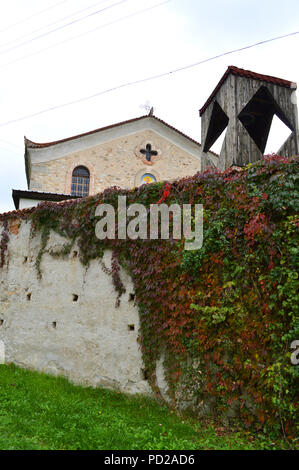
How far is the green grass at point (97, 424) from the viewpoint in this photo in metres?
3.51

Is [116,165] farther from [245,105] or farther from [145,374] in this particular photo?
[145,374]

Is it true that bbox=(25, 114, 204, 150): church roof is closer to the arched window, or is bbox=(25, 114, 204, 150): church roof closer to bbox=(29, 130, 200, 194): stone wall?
bbox=(29, 130, 200, 194): stone wall

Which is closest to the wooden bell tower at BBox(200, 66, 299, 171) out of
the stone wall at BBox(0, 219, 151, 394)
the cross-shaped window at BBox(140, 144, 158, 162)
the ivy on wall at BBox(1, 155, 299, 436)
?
Result: the ivy on wall at BBox(1, 155, 299, 436)

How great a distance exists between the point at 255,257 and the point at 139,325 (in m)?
2.13

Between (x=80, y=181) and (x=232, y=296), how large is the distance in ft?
37.5

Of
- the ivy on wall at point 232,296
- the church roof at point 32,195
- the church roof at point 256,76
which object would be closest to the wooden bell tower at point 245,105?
the church roof at point 256,76

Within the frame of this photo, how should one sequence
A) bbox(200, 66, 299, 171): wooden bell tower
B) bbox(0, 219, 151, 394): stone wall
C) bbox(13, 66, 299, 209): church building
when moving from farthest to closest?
bbox(13, 66, 299, 209): church building, bbox(200, 66, 299, 171): wooden bell tower, bbox(0, 219, 151, 394): stone wall

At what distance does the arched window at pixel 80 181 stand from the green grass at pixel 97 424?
32.7 ft

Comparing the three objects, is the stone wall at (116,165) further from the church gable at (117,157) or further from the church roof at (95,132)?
the church roof at (95,132)

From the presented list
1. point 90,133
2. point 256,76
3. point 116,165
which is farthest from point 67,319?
point 90,133

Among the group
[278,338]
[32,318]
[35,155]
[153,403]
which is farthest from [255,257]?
[35,155]

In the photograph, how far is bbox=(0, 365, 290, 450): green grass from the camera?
3510 mm

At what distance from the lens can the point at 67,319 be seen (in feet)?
19.8

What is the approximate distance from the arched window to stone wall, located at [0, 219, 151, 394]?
22.8ft
